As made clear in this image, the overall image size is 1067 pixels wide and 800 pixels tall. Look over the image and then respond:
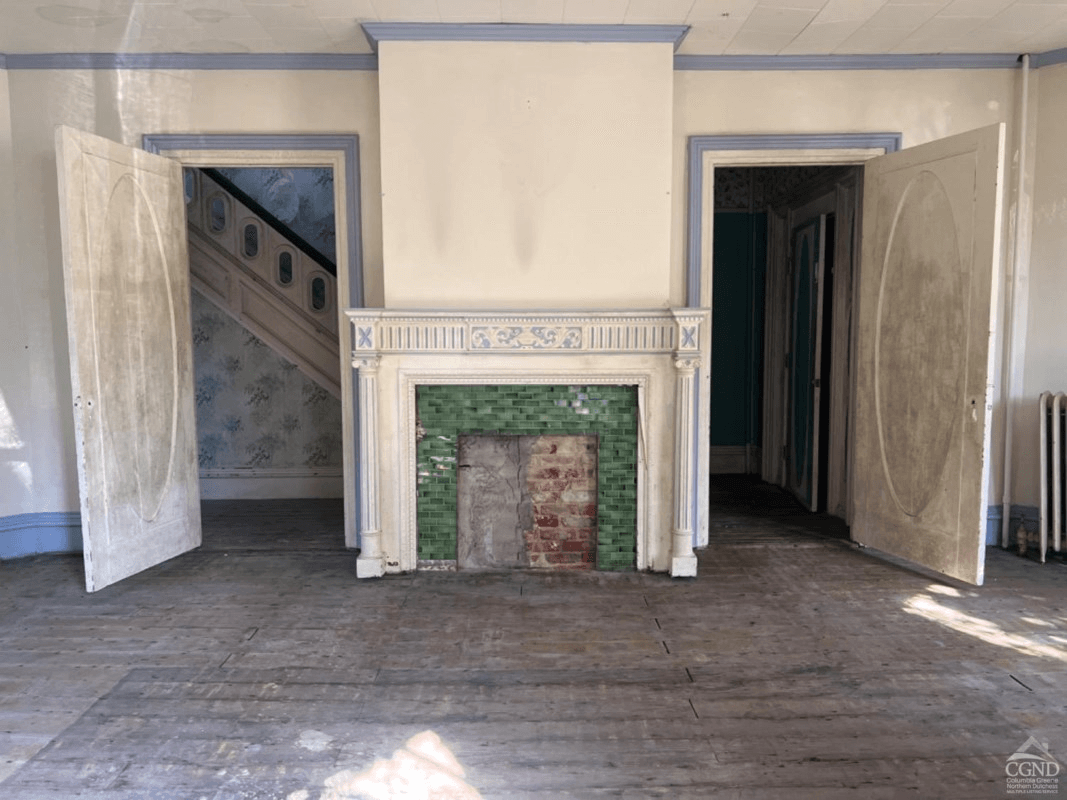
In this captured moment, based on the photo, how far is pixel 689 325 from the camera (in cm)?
379

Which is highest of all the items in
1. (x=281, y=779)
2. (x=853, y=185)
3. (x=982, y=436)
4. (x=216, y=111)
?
Answer: (x=216, y=111)

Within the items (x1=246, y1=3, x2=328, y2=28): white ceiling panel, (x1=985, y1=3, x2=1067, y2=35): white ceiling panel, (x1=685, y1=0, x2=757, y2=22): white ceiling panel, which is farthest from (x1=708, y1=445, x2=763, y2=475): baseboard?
(x1=246, y1=3, x2=328, y2=28): white ceiling panel

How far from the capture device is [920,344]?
3902 millimetres

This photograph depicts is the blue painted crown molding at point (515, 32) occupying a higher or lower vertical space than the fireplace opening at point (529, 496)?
higher

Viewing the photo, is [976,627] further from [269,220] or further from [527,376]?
[269,220]

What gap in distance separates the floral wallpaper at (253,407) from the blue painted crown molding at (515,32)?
2830 millimetres

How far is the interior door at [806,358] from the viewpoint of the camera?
5246 mm

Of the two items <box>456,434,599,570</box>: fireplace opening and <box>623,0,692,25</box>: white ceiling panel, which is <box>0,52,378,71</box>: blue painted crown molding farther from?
<box>456,434,599,570</box>: fireplace opening

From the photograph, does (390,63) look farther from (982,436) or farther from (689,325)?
(982,436)

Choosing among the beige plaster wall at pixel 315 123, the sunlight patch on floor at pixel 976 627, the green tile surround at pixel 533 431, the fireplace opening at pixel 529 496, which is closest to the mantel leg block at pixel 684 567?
the green tile surround at pixel 533 431

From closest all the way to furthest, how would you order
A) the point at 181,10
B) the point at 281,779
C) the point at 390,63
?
1. the point at 281,779
2. the point at 181,10
3. the point at 390,63

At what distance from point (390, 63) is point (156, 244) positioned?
1674 millimetres

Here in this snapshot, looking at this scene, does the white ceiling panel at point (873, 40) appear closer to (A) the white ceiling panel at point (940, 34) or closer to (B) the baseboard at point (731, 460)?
(A) the white ceiling panel at point (940, 34)

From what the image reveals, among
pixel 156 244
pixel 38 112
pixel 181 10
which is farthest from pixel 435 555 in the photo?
pixel 38 112
